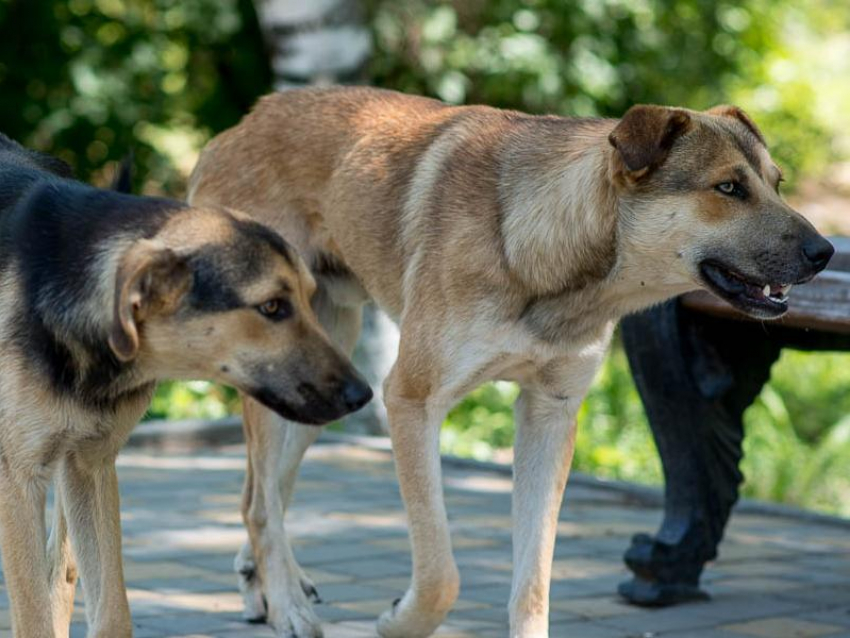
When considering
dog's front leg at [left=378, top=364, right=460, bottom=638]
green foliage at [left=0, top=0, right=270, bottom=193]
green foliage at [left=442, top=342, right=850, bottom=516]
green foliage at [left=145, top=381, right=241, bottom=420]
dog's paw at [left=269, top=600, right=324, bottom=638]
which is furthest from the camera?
green foliage at [left=0, top=0, right=270, bottom=193]

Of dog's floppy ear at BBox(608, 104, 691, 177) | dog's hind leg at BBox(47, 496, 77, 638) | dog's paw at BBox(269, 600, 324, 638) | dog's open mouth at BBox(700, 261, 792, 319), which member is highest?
dog's floppy ear at BBox(608, 104, 691, 177)

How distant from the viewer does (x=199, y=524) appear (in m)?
7.01

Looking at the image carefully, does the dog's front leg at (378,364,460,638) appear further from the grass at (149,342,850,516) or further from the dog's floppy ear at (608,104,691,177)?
the grass at (149,342,850,516)

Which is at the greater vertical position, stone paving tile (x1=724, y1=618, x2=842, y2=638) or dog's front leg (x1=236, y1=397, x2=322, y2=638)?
dog's front leg (x1=236, y1=397, x2=322, y2=638)

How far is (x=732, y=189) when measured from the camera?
474 cm

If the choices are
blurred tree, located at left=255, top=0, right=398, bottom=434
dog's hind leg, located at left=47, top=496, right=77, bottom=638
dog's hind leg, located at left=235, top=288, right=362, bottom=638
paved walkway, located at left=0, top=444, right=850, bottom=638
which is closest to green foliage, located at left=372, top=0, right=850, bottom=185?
blurred tree, located at left=255, top=0, right=398, bottom=434

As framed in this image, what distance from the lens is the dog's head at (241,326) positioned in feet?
14.1

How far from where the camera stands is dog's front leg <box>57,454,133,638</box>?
14.9 ft

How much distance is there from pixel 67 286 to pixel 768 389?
279 inches

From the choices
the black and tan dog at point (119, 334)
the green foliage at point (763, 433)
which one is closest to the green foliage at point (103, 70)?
the green foliage at point (763, 433)

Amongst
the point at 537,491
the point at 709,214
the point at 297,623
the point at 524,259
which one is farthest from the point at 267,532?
the point at 709,214

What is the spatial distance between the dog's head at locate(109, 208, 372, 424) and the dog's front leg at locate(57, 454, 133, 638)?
1.55 feet

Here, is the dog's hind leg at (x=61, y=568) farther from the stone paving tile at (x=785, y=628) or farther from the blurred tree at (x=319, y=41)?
the blurred tree at (x=319, y=41)

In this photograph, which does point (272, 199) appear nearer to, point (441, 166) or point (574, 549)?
point (441, 166)
